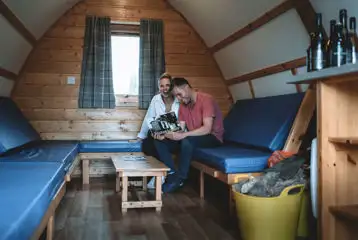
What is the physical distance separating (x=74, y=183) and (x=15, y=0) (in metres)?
2.24

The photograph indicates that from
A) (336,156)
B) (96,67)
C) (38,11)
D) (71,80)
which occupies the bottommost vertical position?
(336,156)

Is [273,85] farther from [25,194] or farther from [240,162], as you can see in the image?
[25,194]

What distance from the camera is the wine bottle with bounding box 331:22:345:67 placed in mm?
2096

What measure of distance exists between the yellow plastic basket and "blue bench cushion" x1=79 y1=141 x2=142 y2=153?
7.86ft

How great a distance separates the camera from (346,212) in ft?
6.79

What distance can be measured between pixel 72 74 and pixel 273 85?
8.49ft

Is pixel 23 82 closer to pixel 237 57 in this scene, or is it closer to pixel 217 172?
pixel 237 57

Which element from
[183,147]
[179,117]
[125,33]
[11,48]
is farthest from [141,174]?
[125,33]

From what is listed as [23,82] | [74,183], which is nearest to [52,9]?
[23,82]

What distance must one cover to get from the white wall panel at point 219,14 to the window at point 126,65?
31.9 inches

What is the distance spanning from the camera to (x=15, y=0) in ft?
11.4

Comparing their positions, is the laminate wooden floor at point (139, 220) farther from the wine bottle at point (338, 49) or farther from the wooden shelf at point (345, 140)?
the wine bottle at point (338, 49)

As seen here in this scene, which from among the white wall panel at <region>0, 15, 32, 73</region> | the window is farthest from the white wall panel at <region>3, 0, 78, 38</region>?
the window

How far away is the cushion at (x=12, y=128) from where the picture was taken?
137 inches
